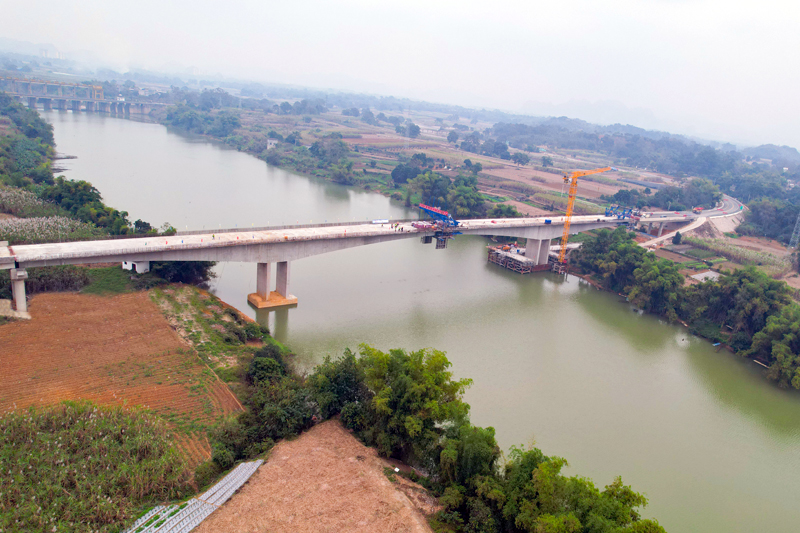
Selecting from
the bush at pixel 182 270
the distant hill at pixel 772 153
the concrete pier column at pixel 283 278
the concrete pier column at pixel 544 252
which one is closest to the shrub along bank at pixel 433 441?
the concrete pier column at pixel 283 278

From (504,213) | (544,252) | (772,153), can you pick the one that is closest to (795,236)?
(544,252)

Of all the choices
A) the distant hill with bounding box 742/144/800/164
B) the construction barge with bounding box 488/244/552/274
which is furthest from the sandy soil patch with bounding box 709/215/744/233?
the distant hill with bounding box 742/144/800/164

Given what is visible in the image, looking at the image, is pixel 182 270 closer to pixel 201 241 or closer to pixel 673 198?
pixel 201 241

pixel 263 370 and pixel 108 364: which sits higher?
pixel 263 370

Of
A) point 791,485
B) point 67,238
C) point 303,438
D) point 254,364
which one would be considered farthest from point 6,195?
point 791,485

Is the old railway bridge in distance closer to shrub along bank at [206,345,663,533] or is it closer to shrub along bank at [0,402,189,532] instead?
shrub along bank at [206,345,663,533]
